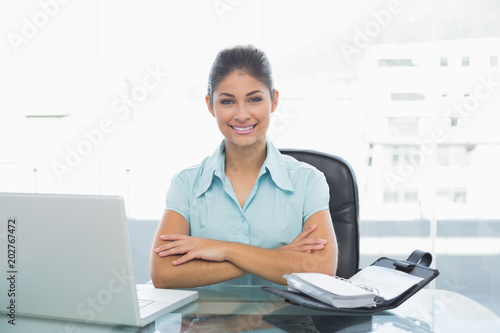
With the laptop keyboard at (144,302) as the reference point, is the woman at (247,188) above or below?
above

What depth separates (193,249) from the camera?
1.55 meters

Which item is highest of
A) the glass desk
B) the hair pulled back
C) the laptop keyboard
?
the hair pulled back

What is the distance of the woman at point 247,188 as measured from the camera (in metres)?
1.71

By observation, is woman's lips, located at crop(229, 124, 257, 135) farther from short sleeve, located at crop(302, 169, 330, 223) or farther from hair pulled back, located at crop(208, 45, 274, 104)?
short sleeve, located at crop(302, 169, 330, 223)

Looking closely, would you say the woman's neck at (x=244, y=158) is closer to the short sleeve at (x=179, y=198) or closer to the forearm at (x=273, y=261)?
the short sleeve at (x=179, y=198)

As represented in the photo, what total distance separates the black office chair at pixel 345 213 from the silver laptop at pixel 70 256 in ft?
2.97

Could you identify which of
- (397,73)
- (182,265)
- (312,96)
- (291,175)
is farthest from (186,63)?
(182,265)

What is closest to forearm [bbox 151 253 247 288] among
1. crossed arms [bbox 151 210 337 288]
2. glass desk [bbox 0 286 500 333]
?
crossed arms [bbox 151 210 337 288]

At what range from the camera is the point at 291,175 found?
1.80 metres

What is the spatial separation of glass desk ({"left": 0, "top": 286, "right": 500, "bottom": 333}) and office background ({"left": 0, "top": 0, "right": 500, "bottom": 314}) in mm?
2586

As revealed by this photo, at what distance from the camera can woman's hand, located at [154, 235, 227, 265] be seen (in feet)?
4.99

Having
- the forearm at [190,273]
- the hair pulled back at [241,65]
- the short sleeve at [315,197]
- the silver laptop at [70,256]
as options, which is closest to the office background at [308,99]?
the hair pulled back at [241,65]

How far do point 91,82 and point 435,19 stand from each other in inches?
101

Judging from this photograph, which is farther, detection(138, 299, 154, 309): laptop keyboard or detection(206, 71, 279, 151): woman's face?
detection(206, 71, 279, 151): woman's face
